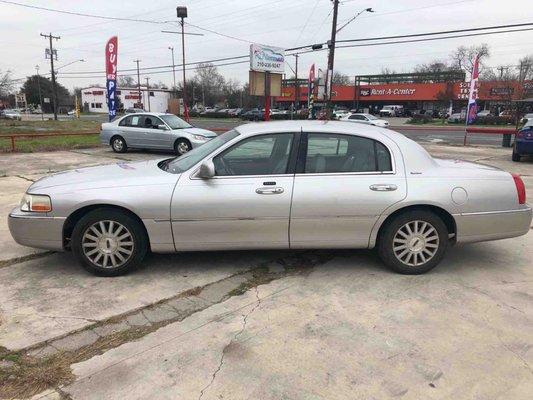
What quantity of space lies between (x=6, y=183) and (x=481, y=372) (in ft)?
31.3

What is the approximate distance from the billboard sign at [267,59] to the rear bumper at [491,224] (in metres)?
17.4

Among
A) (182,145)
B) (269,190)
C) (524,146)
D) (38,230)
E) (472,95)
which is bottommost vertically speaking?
(182,145)

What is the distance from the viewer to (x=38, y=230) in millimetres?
4273

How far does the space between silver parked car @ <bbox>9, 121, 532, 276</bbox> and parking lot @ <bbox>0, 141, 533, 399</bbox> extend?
35cm

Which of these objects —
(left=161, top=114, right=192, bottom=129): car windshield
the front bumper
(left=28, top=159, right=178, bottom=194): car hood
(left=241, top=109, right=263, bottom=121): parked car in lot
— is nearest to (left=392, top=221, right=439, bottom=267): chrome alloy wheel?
(left=28, top=159, right=178, bottom=194): car hood

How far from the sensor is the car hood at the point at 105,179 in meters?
4.27

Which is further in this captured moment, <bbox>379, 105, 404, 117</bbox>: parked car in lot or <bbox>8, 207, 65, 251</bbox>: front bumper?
<bbox>379, 105, 404, 117</bbox>: parked car in lot

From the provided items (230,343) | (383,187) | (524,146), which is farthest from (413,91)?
(230,343)

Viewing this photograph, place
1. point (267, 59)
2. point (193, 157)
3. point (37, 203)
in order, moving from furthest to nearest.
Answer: point (267, 59), point (193, 157), point (37, 203)

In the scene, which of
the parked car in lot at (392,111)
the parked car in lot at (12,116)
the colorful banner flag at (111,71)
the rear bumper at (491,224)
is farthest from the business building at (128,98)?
the rear bumper at (491,224)

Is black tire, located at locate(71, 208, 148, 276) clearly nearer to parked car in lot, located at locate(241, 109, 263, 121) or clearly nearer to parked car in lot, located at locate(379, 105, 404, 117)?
parked car in lot, located at locate(241, 109, 263, 121)

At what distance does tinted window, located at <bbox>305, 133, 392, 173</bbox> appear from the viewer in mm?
4375

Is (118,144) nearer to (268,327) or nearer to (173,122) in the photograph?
(173,122)

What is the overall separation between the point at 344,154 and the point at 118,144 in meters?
13.2
